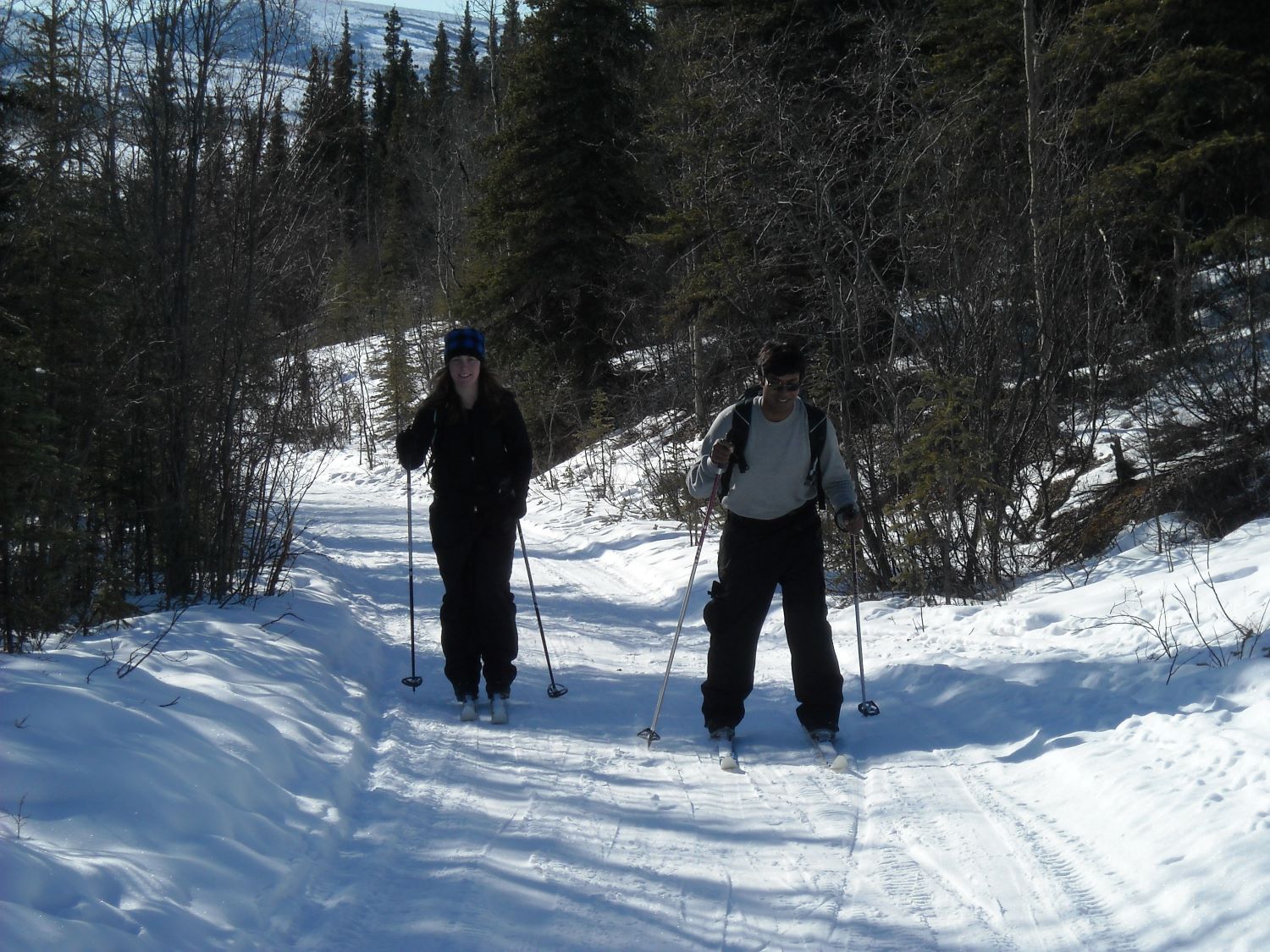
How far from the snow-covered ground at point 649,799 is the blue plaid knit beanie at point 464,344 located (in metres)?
2.25

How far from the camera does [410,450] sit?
599 cm

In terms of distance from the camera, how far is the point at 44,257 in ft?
25.7

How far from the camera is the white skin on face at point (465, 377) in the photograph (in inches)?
236

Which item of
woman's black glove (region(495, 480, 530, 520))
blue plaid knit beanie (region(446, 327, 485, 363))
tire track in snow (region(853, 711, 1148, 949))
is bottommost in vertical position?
tire track in snow (region(853, 711, 1148, 949))

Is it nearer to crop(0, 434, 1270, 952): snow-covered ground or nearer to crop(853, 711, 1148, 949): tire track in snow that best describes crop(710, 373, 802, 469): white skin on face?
crop(0, 434, 1270, 952): snow-covered ground

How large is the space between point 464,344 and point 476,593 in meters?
1.57

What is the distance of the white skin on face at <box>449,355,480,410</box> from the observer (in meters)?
5.99

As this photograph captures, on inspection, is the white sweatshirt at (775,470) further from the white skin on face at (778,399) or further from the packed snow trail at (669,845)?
the packed snow trail at (669,845)

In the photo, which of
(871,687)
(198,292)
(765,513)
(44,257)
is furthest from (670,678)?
(44,257)

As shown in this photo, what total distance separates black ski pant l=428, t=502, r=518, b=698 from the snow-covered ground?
31 centimetres

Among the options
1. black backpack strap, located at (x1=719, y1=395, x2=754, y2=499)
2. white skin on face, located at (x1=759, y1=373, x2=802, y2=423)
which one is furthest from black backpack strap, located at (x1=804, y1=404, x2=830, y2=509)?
black backpack strap, located at (x1=719, y1=395, x2=754, y2=499)

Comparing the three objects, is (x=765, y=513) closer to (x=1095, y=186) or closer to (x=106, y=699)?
(x=106, y=699)

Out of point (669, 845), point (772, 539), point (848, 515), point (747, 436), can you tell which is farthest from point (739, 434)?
point (669, 845)

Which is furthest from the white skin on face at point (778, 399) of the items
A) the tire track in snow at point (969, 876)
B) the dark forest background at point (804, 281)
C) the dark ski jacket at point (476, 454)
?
the dark forest background at point (804, 281)
